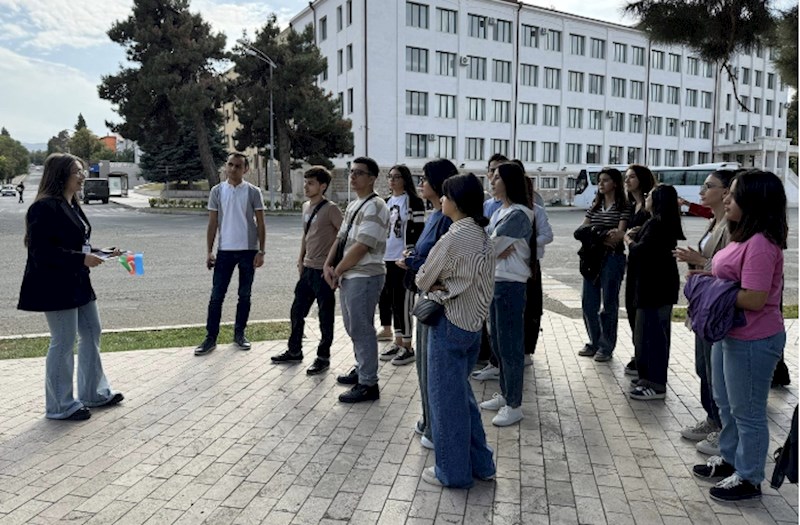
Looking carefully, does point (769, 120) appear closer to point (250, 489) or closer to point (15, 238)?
point (15, 238)

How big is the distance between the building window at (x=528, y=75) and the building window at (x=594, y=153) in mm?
7502

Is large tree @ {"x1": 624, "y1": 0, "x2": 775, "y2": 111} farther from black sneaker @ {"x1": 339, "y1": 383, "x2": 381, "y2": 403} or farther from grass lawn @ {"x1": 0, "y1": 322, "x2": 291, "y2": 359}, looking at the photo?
grass lawn @ {"x1": 0, "y1": 322, "x2": 291, "y2": 359}

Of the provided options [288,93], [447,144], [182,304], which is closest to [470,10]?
[447,144]

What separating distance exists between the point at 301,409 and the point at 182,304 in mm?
5296

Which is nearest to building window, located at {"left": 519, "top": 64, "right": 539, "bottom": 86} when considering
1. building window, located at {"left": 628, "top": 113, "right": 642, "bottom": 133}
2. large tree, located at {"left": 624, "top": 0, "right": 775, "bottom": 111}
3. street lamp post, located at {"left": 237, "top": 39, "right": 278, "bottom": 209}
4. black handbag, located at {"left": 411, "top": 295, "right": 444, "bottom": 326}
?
building window, located at {"left": 628, "top": 113, "right": 642, "bottom": 133}

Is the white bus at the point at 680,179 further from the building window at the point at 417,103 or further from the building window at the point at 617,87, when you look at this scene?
the building window at the point at 617,87

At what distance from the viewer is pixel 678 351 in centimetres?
692

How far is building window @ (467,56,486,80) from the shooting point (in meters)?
48.2

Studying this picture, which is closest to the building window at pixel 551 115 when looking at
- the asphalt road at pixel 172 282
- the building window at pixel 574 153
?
the building window at pixel 574 153

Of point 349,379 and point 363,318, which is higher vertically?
point 363,318

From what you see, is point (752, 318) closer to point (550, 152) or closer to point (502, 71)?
point (502, 71)

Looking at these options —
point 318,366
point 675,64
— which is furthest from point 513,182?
point 675,64

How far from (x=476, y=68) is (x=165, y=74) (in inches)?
928

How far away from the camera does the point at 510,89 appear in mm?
50125
